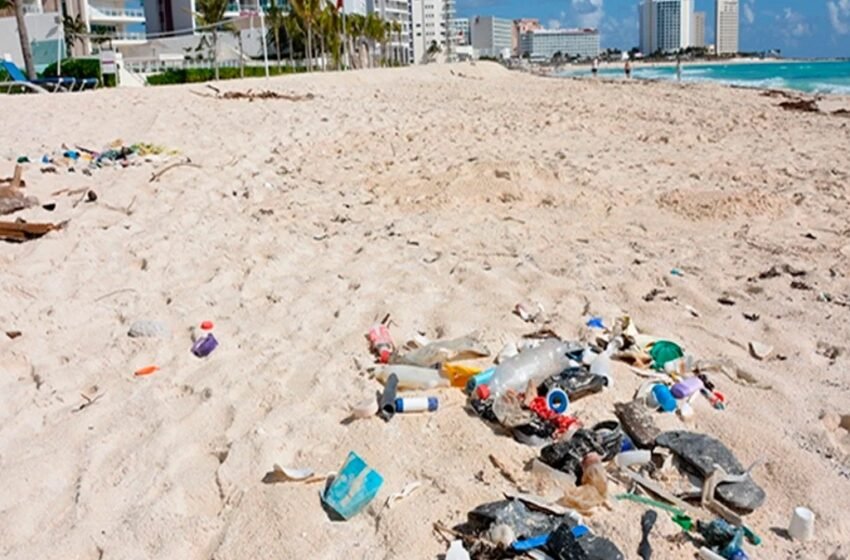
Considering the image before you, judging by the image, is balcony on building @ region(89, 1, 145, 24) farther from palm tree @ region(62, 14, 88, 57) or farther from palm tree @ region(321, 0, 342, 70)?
palm tree @ region(321, 0, 342, 70)

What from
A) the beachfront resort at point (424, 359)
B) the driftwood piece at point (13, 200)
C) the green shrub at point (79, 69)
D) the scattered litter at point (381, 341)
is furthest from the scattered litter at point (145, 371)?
the green shrub at point (79, 69)

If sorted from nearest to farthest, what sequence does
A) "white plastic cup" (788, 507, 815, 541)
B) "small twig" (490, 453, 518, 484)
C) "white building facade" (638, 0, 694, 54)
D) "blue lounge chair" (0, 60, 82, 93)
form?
"white plastic cup" (788, 507, 815, 541), "small twig" (490, 453, 518, 484), "blue lounge chair" (0, 60, 82, 93), "white building facade" (638, 0, 694, 54)

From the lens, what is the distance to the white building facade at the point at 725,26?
179050 millimetres

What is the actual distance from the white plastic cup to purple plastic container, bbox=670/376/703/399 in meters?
0.74

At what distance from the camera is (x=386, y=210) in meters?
6.23

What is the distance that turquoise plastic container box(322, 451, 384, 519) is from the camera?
2273 mm

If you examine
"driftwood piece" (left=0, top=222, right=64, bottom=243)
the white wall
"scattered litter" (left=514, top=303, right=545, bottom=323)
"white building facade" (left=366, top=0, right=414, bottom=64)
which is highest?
"white building facade" (left=366, top=0, right=414, bottom=64)

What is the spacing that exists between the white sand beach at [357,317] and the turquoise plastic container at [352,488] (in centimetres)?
6

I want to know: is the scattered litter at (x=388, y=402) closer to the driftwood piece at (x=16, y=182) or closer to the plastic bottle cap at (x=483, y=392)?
the plastic bottle cap at (x=483, y=392)

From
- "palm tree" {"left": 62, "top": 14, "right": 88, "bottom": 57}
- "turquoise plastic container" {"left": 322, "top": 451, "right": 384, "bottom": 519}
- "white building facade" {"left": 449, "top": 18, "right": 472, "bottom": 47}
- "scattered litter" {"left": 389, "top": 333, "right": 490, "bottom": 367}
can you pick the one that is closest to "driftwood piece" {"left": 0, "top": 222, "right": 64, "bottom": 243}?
"scattered litter" {"left": 389, "top": 333, "right": 490, "bottom": 367}

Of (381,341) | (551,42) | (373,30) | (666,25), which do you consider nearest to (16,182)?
(381,341)

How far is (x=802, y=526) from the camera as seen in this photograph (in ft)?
7.00

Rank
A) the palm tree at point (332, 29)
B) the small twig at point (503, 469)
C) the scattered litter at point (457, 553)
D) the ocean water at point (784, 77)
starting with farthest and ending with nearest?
the palm tree at point (332, 29) < the ocean water at point (784, 77) < the small twig at point (503, 469) < the scattered litter at point (457, 553)

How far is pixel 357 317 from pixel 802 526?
227cm
